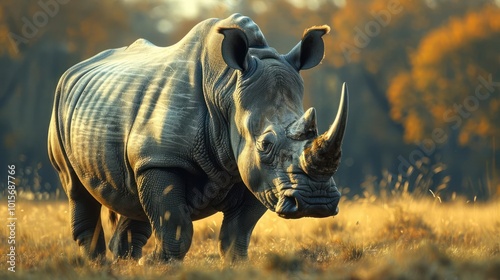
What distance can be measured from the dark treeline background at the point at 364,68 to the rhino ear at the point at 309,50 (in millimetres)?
19371

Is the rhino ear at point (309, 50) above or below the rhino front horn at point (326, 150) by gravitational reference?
above

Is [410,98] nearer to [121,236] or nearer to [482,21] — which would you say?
[482,21]

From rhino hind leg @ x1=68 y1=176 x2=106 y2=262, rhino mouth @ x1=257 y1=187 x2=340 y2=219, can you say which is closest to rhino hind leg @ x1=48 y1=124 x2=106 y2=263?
rhino hind leg @ x1=68 y1=176 x2=106 y2=262

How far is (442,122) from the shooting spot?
103 feet

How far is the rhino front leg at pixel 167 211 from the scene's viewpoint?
736 cm

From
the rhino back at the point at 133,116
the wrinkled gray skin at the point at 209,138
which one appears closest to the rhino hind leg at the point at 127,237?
the wrinkled gray skin at the point at 209,138

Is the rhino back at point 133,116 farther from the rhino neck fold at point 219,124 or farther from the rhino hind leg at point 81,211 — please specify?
the rhino hind leg at point 81,211

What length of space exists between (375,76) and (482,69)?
16.3ft

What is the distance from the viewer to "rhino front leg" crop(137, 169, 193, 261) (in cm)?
736

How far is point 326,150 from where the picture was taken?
255 inches

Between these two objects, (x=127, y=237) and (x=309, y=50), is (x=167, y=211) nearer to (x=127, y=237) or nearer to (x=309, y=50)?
(x=309, y=50)

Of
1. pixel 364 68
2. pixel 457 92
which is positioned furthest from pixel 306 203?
pixel 364 68

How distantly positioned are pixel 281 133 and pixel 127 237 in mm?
2767

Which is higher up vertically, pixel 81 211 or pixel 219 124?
pixel 219 124
